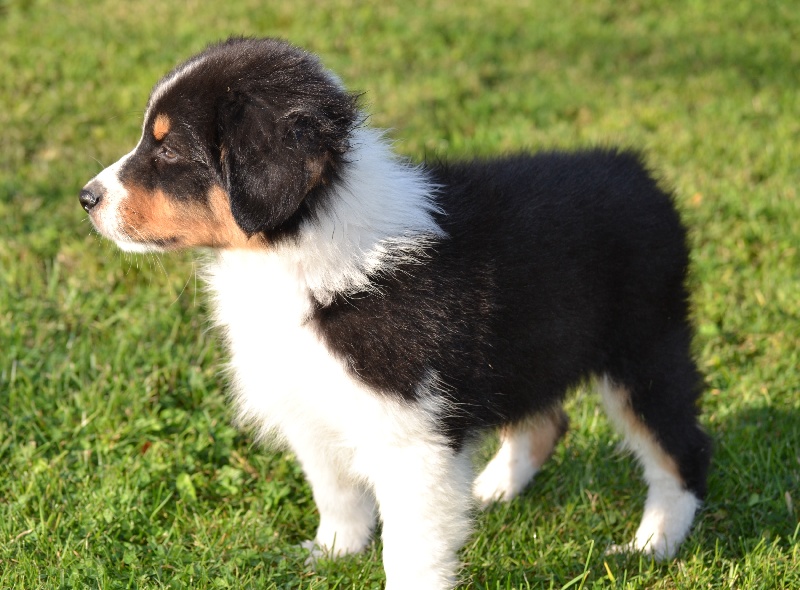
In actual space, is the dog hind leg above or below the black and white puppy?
below

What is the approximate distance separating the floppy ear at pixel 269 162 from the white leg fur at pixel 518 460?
5.55ft

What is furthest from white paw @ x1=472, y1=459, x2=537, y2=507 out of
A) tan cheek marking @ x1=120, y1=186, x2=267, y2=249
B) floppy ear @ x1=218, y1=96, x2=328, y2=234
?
floppy ear @ x1=218, y1=96, x2=328, y2=234

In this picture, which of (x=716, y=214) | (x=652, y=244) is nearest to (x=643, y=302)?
(x=652, y=244)

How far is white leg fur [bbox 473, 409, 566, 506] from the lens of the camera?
414 centimetres

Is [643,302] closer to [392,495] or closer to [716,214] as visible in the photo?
[392,495]

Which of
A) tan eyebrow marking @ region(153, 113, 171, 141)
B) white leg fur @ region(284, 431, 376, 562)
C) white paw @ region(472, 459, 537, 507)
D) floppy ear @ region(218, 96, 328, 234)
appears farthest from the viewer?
white paw @ region(472, 459, 537, 507)

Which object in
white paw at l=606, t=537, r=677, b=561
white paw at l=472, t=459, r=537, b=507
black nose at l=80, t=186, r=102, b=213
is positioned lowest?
white paw at l=606, t=537, r=677, b=561

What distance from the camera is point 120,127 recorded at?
709cm

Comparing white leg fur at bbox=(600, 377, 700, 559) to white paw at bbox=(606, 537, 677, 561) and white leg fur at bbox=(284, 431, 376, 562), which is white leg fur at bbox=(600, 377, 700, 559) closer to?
white paw at bbox=(606, 537, 677, 561)

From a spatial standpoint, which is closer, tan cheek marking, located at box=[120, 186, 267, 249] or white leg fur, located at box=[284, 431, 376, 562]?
tan cheek marking, located at box=[120, 186, 267, 249]

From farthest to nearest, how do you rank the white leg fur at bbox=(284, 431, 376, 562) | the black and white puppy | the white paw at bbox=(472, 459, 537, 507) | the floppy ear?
1. the white paw at bbox=(472, 459, 537, 507)
2. the white leg fur at bbox=(284, 431, 376, 562)
3. the black and white puppy
4. the floppy ear

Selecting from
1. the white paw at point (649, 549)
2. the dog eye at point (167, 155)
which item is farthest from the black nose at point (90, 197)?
the white paw at point (649, 549)

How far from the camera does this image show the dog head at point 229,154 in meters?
2.81

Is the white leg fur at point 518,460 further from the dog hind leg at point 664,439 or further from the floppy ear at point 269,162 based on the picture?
the floppy ear at point 269,162
